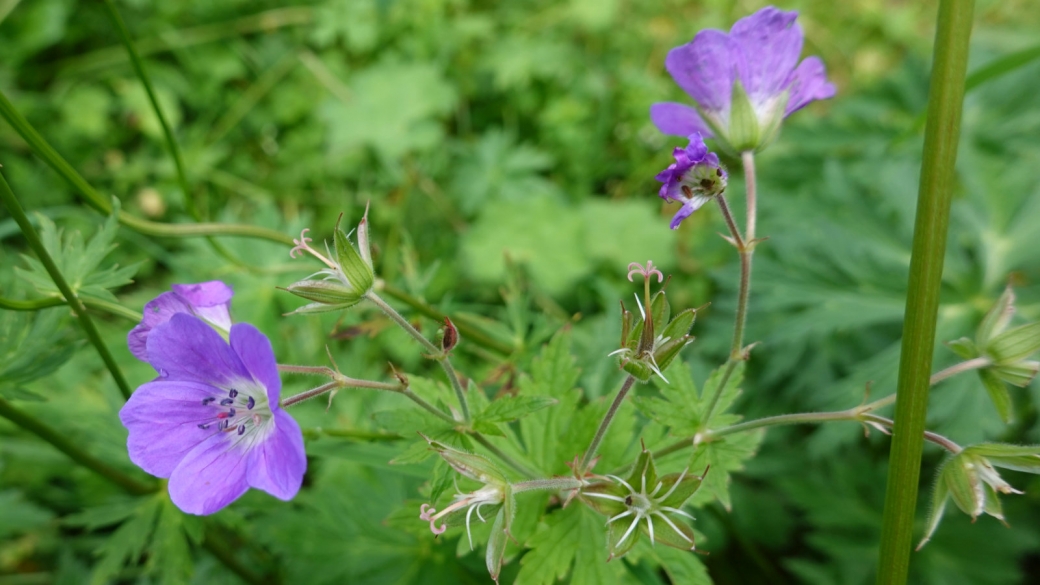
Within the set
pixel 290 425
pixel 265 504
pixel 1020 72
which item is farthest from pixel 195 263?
pixel 1020 72

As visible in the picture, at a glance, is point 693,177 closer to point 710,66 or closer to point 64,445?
point 710,66

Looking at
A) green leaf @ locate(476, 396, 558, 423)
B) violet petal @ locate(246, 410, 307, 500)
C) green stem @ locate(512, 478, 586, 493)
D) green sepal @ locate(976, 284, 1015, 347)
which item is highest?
green sepal @ locate(976, 284, 1015, 347)

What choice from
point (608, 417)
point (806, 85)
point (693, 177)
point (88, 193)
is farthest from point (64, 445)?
point (806, 85)

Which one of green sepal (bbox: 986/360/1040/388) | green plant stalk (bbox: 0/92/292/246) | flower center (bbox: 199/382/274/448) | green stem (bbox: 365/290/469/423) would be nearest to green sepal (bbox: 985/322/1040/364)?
green sepal (bbox: 986/360/1040/388)

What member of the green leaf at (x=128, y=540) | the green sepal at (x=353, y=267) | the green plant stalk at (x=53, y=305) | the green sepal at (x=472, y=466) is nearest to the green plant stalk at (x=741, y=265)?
the green sepal at (x=472, y=466)

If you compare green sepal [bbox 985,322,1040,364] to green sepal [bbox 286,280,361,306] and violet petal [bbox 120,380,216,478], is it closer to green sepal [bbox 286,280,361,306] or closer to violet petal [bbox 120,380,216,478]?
green sepal [bbox 286,280,361,306]

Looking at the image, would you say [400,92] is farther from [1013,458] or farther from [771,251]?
[1013,458]

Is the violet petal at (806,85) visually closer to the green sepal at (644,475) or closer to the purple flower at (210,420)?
the green sepal at (644,475)
